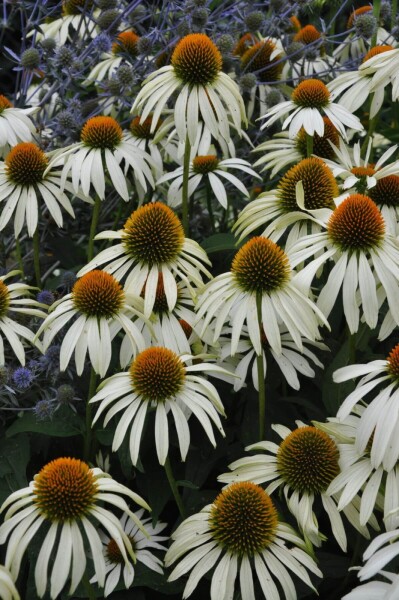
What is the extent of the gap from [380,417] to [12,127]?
138cm

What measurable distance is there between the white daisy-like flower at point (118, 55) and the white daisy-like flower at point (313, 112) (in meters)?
0.74

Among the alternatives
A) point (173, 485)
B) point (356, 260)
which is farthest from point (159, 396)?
point (356, 260)

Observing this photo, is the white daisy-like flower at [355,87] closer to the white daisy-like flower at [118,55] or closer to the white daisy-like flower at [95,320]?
the white daisy-like flower at [118,55]

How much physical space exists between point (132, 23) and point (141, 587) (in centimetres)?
186

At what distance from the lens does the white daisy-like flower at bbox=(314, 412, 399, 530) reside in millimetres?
1580

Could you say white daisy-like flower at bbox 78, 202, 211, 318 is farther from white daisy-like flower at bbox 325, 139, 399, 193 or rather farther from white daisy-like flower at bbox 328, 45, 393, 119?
white daisy-like flower at bbox 328, 45, 393, 119

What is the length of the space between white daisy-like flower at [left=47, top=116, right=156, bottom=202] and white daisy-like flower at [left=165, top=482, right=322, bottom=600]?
0.91 meters

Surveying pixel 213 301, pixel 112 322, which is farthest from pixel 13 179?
pixel 213 301

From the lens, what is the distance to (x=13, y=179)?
2277 mm

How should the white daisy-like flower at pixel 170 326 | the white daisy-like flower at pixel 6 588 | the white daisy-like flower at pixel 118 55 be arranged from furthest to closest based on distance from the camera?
the white daisy-like flower at pixel 118 55 < the white daisy-like flower at pixel 170 326 < the white daisy-like flower at pixel 6 588

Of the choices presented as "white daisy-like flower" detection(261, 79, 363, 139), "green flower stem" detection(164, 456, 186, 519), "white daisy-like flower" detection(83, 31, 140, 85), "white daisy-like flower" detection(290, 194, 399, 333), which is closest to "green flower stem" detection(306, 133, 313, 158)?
"white daisy-like flower" detection(261, 79, 363, 139)

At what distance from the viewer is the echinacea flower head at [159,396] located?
1697 mm

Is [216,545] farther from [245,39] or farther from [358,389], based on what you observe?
[245,39]

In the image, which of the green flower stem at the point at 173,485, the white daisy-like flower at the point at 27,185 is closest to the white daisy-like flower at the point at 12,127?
the white daisy-like flower at the point at 27,185
